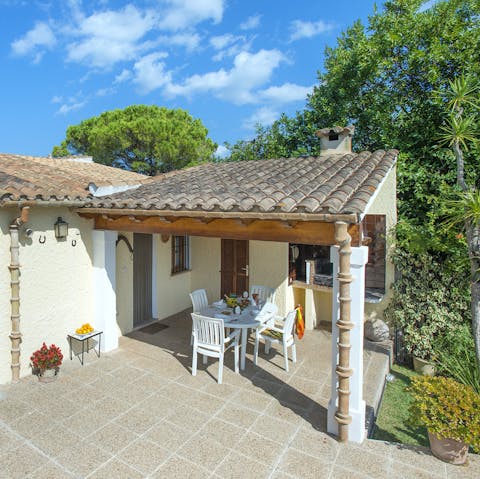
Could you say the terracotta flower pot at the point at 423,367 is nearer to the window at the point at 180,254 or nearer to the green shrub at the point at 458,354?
the green shrub at the point at 458,354

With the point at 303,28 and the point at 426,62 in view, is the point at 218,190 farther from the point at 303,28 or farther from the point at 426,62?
the point at 303,28

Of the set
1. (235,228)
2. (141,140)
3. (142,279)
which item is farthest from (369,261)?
(141,140)

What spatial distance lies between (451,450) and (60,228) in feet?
27.0

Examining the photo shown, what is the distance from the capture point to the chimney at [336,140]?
34.8 ft

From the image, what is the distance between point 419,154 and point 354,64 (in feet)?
20.3

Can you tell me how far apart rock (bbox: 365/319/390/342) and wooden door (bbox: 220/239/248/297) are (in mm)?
4319

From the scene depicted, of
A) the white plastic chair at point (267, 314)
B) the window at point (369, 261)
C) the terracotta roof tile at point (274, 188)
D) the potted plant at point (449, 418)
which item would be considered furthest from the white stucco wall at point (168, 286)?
the potted plant at point (449, 418)

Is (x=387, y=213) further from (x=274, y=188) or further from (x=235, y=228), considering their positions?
(x=235, y=228)

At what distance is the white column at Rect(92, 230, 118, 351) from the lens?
8.53 metres

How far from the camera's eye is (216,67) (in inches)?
864

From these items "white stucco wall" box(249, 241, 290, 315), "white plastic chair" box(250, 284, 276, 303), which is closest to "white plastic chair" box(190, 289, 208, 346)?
"white plastic chair" box(250, 284, 276, 303)

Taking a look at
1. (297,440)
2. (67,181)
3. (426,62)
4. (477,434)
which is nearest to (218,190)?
(67,181)

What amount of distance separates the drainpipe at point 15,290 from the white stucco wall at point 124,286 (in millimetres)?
2848

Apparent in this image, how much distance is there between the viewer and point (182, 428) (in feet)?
18.5
